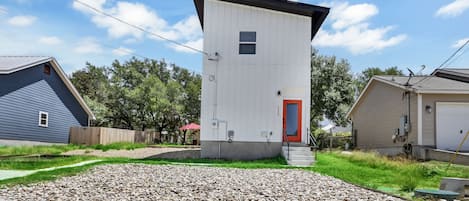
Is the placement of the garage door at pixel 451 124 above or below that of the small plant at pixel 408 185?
above

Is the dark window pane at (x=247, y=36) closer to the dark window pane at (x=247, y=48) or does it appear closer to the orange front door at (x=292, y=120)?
the dark window pane at (x=247, y=48)

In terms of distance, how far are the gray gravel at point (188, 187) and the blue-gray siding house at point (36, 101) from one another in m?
11.5

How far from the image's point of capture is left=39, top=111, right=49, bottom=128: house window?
2122cm

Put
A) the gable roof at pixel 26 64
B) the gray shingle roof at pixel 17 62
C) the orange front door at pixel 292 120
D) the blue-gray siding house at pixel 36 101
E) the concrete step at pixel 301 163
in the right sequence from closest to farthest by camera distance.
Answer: the concrete step at pixel 301 163 < the orange front door at pixel 292 120 < the gray shingle roof at pixel 17 62 < the gable roof at pixel 26 64 < the blue-gray siding house at pixel 36 101

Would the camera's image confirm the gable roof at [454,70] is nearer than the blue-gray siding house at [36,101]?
No

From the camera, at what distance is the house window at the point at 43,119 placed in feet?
69.6

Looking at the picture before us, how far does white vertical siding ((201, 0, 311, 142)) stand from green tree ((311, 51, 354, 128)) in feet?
39.9

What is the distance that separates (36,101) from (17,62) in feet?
7.35

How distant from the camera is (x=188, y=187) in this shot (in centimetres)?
755

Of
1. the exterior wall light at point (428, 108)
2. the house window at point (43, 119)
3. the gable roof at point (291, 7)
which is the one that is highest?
the gable roof at point (291, 7)

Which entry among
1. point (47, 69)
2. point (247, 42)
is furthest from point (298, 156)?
point (47, 69)

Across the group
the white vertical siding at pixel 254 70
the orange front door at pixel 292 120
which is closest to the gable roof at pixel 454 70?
the white vertical siding at pixel 254 70

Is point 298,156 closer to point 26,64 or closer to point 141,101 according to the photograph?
point 26,64

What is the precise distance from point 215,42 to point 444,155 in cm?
950
